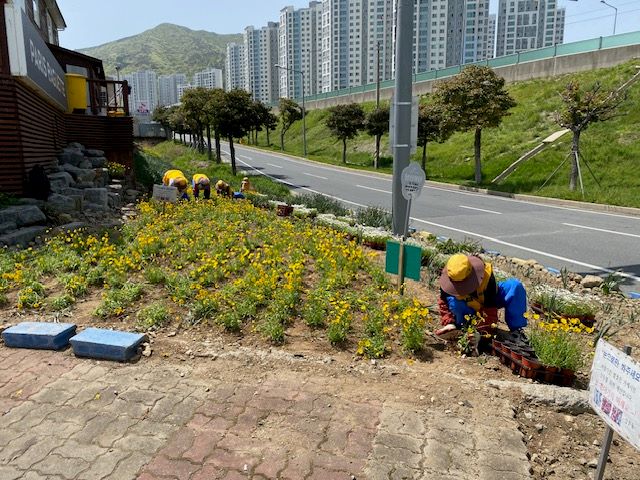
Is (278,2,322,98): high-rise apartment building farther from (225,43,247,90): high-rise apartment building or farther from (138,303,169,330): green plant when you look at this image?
(138,303,169,330): green plant

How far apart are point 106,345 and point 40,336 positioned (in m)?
0.73

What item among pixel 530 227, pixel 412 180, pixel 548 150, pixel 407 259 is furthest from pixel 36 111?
pixel 548 150

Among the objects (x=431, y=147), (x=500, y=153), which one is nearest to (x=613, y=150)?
(x=500, y=153)

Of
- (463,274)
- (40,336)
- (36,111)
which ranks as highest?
(36,111)

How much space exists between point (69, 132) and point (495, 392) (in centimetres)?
1536

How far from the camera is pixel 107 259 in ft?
20.7

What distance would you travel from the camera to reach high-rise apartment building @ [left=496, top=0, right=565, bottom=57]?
284 ft

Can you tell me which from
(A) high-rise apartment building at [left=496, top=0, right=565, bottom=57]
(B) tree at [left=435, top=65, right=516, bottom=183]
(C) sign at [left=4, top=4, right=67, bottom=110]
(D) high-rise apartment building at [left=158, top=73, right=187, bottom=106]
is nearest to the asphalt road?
(B) tree at [left=435, top=65, right=516, bottom=183]

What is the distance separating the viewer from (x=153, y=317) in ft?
15.7

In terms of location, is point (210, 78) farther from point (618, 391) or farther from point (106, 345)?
point (618, 391)

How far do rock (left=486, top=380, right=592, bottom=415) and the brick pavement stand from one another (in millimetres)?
301

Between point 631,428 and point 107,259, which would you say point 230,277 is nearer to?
point 107,259

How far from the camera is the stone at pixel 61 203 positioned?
9133 mm

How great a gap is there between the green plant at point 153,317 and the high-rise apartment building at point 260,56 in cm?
12114
